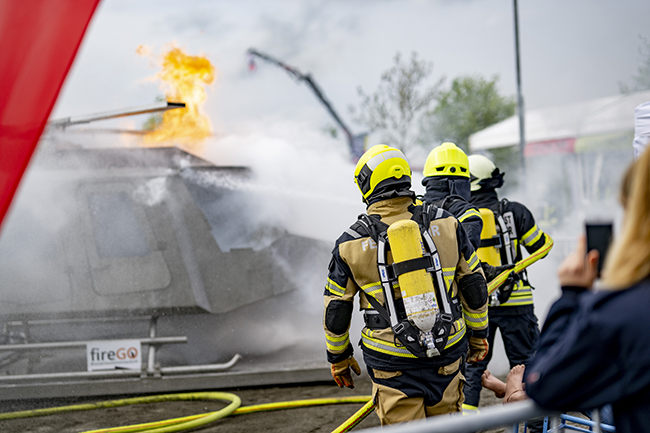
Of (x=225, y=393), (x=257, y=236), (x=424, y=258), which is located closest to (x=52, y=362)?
(x=225, y=393)

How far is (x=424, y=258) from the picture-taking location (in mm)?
2605

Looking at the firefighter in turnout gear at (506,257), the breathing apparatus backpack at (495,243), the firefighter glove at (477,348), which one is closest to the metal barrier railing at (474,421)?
the firefighter glove at (477,348)

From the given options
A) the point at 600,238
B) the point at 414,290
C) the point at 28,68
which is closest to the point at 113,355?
the point at 414,290

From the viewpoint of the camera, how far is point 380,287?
105 inches

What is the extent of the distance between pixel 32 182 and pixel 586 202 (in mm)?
15910

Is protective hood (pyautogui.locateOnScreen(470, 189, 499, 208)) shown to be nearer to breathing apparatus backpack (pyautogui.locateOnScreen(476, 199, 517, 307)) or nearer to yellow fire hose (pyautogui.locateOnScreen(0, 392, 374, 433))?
breathing apparatus backpack (pyautogui.locateOnScreen(476, 199, 517, 307))

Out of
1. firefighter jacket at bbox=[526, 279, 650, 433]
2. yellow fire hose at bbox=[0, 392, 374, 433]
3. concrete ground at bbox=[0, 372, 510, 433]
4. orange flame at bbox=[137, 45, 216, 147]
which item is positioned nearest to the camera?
firefighter jacket at bbox=[526, 279, 650, 433]

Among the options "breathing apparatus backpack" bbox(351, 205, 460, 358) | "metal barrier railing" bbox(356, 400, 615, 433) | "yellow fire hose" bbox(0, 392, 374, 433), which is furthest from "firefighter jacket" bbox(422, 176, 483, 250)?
"metal barrier railing" bbox(356, 400, 615, 433)

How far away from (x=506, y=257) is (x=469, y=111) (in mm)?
21912

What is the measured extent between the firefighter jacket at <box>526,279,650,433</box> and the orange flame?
6.06 meters

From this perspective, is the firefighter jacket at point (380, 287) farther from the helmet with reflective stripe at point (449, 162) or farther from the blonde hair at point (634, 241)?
the blonde hair at point (634, 241)

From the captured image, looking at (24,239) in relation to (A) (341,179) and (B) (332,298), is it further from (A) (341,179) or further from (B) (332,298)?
(B) (332,298)

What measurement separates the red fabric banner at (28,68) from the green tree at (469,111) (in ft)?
70.3

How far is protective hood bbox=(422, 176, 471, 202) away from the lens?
4031mm
